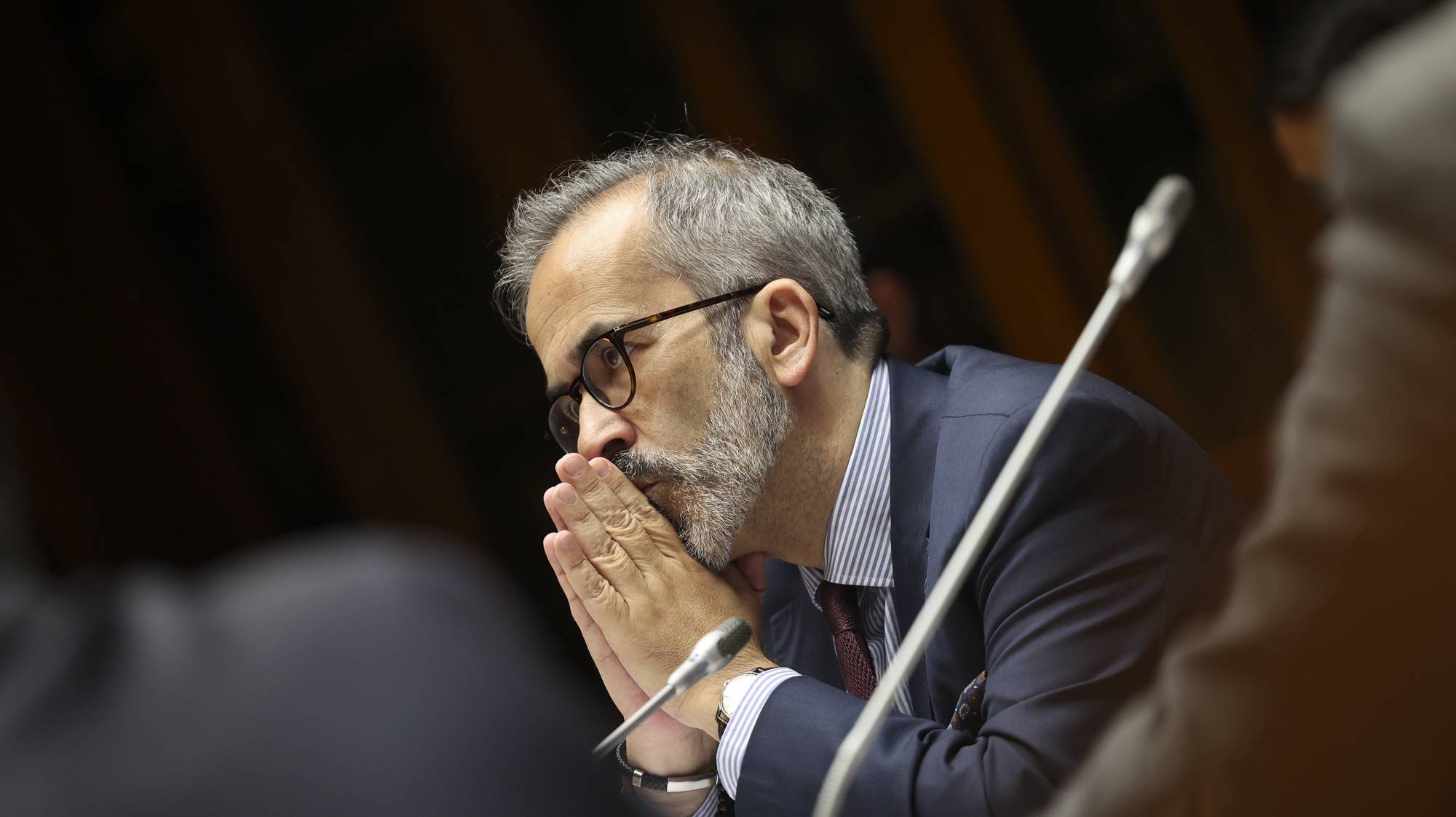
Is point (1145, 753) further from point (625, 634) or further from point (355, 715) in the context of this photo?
point (625, 634)

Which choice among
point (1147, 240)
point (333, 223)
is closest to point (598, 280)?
point (1147, 240)

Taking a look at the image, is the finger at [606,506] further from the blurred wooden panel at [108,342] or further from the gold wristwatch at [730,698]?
the blurred wooden panel at [108,342]

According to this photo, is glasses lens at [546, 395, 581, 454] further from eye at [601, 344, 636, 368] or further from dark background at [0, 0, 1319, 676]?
dark background at [0, 0, 1319, 676]

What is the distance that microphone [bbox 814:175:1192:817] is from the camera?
831 millimetres

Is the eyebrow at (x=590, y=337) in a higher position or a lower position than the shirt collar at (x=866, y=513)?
higher

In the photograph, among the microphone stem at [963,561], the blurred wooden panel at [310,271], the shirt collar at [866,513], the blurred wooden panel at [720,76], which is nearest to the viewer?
the microphone stem at [963,561]

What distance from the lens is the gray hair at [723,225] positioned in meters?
1.54

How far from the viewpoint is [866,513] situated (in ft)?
4.79

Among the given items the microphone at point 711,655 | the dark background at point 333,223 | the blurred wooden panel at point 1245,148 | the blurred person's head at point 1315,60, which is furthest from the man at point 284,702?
the dark background at point 333,223

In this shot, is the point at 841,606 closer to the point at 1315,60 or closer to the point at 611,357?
the point at 611,357

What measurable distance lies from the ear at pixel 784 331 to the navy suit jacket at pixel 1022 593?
0.14 metres

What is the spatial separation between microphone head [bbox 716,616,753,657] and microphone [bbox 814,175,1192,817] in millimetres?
189

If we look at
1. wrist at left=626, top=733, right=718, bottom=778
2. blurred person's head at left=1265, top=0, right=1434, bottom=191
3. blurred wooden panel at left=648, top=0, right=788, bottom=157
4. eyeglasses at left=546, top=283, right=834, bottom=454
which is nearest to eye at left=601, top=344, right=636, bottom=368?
eyeglasses at left=546, top=283, right=834, bottom=454

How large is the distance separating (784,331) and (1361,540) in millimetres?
1009
